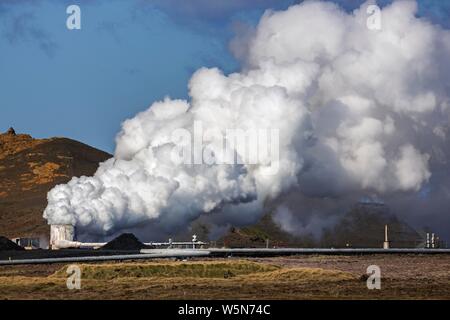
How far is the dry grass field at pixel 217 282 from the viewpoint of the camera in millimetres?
99188

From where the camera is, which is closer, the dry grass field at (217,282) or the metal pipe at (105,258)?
the dry grass field at (217,282)

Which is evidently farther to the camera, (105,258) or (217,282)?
(105,258)

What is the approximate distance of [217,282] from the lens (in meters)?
119

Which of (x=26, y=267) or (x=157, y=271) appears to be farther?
(x=26, y=267)

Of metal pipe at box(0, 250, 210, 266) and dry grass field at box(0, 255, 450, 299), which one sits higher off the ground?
metal pipe at box(0, 250, 210, 266)

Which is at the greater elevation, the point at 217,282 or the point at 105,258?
the point at 105,258

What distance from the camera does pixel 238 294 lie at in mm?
100250

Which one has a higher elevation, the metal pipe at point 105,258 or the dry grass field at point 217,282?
the metal pipe at point 105,258

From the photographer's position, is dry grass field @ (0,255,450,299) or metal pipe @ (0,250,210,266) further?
metal pipe @ (0,250,210,266)

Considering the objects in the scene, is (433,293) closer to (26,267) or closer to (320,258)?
(26,267)

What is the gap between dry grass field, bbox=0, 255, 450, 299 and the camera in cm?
9919
